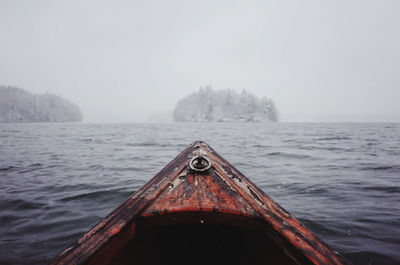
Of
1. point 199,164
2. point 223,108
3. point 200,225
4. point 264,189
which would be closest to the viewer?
point 200,225

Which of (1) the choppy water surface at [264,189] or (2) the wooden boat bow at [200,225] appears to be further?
(1) the choppy water surface at [264,189]

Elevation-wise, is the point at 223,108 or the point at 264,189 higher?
the point at 223,108

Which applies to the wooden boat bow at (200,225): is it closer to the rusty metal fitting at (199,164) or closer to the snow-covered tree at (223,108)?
the rusty metal fitting at (199,164)

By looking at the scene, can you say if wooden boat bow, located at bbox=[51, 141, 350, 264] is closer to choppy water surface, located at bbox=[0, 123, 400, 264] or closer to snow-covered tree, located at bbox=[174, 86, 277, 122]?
choppy water surface, located at bbox=[0, 123, 400, 264]

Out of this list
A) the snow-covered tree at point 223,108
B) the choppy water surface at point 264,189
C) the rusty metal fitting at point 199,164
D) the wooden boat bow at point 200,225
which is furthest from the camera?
the snow-covered tree at point 223,108

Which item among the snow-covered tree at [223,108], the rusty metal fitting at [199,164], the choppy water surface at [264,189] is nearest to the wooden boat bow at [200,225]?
the rusty metal fitting at [199,164]

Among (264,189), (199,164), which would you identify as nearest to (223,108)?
(264,189)

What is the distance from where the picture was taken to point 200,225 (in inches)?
91.4

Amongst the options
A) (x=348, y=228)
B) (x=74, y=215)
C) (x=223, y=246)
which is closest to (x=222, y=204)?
(x=223, y=246)

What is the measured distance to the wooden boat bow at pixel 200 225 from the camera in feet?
4.94

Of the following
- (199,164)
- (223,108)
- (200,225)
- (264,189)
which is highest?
(223,108)

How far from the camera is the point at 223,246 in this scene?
2.28 metres

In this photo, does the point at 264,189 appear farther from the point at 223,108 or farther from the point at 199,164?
the point at 223,108

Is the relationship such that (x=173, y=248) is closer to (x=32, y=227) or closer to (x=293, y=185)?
(x=32, y=227)
